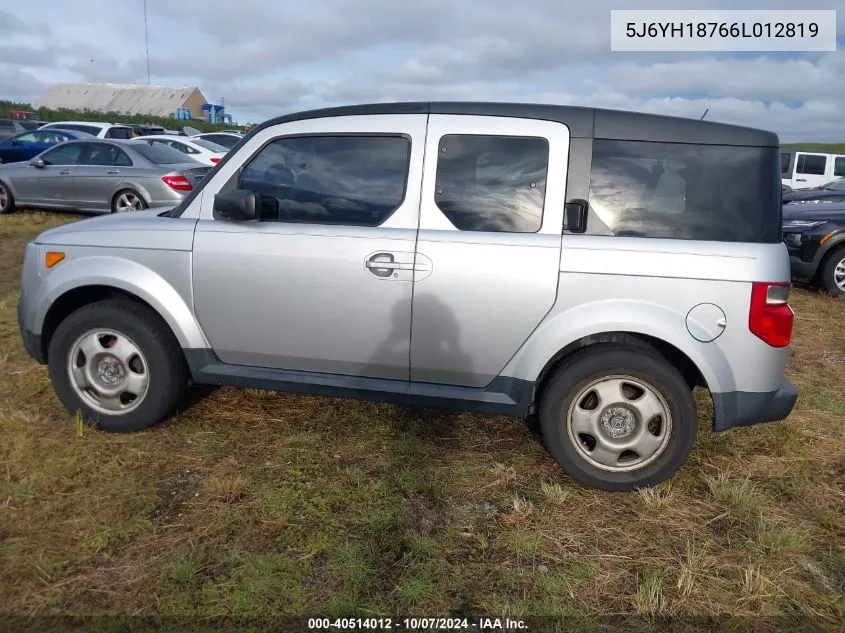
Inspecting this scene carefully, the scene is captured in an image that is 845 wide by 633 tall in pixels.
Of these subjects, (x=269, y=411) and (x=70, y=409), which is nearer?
(x=70, y=409)

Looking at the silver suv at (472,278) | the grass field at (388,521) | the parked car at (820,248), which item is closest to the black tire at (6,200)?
the grass field at (388,521)

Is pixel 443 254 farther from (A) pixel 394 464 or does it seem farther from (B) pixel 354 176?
(A) pixel 394 464

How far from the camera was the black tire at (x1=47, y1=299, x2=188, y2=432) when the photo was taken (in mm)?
3611

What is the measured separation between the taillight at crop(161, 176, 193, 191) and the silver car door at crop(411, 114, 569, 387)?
7.64 metres

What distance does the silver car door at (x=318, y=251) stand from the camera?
3.34 m

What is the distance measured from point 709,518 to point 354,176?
254 centimetres

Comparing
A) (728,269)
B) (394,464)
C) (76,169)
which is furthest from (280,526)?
(76,169)

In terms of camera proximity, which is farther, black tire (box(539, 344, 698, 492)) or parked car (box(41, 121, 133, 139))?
parked car (box(41, 121, 133, 139))

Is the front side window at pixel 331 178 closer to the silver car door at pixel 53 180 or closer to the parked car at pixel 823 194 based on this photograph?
the silver car door at pixel 53 180

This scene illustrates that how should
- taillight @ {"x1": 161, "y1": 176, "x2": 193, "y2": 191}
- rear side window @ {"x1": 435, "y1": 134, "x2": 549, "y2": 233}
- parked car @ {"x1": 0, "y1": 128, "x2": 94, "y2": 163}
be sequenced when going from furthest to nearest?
parked car @ {"x1": 0, "y1": 128, "x2": 94, "y2": 163}
taillight @ {"x1": 161, "y1": 176, "x2": 193, "y2": 191}
rear side window @ {"x1": 435, "y1": 134, "x2": 549, "y2": 233}

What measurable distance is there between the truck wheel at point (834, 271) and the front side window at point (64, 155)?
38.2 feet

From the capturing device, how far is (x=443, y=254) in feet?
10.6

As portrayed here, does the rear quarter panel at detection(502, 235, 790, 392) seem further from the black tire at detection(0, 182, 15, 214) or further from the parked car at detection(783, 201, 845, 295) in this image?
the black tire at detection(0, 182, 15, 214)

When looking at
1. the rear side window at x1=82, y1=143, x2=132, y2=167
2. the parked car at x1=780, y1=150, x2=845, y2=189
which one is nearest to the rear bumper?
the rear side window at x1=82, y1=143, x2=132, y2=167
